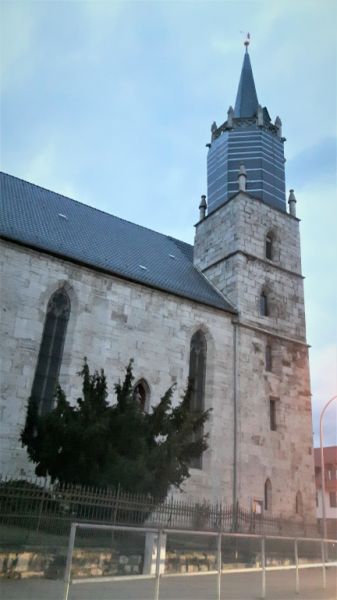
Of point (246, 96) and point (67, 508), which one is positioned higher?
point (246, 96)

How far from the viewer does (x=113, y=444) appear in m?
10.5

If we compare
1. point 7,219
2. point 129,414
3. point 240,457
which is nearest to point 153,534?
point 129,414

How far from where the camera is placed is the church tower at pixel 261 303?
17109 mm

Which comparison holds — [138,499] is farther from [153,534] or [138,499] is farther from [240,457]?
[240,457]

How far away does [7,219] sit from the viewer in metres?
16.4

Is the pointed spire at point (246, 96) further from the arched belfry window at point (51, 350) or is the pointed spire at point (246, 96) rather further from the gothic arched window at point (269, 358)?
the arched belfry window at point (51, 350)

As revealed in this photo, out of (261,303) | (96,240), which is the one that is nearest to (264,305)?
(261,303)

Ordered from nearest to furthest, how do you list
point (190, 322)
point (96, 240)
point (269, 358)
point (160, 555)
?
point (160, 555), point (190, 322), point (96, 240), point (269, 358)

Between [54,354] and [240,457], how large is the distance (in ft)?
24.5

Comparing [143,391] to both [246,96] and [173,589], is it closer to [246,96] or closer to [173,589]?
[173,589]

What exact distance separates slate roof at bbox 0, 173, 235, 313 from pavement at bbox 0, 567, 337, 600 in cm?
1071

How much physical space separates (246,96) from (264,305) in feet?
49.3

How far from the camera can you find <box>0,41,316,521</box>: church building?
14859mm

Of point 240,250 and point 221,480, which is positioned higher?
point 240,250
